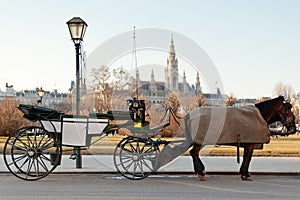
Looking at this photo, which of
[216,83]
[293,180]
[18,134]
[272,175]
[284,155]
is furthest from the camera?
[284,155]

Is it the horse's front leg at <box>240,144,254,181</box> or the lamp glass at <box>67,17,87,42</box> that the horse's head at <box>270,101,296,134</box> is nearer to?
the horse's front leg at <box>240,144,254,181</box>

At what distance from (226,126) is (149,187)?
7.00 feet

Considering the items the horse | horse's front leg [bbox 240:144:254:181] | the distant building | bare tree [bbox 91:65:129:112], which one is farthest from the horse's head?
bare tree [bbox 91:65:129:112]

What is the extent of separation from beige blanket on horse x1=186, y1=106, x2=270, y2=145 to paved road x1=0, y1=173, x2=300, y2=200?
2.82 ft

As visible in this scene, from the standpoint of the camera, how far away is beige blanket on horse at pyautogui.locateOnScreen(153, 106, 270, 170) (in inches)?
404

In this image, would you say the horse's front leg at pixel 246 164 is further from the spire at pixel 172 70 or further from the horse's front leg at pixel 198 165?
the spire at pixel 172 70

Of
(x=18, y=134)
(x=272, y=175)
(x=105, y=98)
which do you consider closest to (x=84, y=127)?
(x=18, y=134)

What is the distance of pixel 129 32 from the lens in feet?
40.3

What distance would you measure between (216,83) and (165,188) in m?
3.99

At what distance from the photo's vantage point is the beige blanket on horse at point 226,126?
1026cm

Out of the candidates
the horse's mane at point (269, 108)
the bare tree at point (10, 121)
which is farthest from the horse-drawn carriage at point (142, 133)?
the bare tree at point (10, 121)

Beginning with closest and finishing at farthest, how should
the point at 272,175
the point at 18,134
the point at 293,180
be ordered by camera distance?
the point at 18,134, the point at 293,180, the point at 272,175

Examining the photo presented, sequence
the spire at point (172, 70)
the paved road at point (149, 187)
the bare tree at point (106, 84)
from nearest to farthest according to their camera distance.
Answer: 1. the paved road at point (149, 187)
2. the spire at point (172, 70)
3. the bare tree at point (106, 84)

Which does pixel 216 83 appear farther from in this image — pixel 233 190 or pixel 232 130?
pixel 233 190
